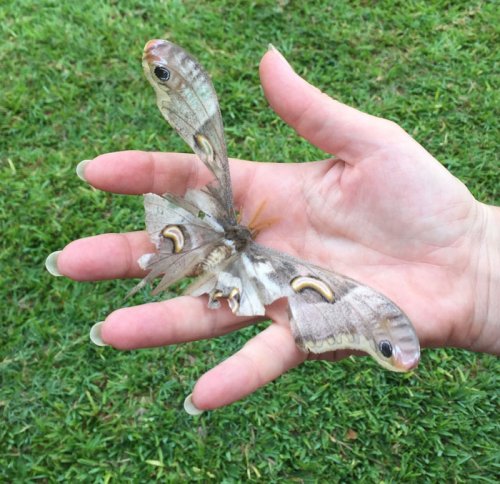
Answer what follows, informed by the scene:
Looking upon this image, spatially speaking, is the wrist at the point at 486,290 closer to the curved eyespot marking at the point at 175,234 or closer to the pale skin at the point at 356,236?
the pale skin at the point at 356,236

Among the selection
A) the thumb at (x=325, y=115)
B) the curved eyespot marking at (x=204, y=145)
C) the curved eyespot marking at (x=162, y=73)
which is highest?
the curved eyespot marking at (x=162, y=73)

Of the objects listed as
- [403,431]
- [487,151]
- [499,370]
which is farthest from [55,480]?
[487,151]

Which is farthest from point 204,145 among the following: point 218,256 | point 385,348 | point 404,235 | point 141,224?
point 141,224

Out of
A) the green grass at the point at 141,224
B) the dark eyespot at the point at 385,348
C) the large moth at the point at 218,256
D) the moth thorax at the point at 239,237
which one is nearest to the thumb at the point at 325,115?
the large moth at the point at 218,256

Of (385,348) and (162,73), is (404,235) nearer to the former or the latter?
(385,348)

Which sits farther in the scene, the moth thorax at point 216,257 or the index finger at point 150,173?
the index finger at point 150,173

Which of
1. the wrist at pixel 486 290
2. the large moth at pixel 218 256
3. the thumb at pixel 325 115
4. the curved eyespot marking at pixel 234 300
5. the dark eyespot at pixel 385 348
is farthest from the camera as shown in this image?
the thumb at pixel 325 115

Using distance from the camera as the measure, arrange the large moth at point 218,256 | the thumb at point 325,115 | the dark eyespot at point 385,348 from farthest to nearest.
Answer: the thumb at point 325,115 → the large moth at point 218,256 → the dark eyespot at point 385,348
